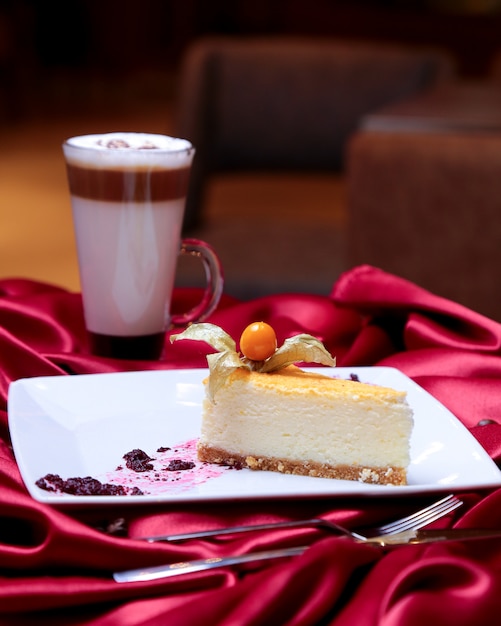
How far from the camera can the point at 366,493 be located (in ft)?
2.44

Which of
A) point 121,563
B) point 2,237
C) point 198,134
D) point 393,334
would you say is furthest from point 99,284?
point 2,237

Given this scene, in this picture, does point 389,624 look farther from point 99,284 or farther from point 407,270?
point 407,270

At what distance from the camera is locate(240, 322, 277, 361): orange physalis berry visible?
0.83 m

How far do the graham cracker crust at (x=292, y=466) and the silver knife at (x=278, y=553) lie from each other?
110 millimetres

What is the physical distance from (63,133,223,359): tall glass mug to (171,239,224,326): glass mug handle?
32mm

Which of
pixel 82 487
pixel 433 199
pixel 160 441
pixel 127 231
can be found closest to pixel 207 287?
pixel 127 231

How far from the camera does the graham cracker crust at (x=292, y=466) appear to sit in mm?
831

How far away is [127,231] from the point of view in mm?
1106

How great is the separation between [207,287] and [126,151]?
8.6 inches

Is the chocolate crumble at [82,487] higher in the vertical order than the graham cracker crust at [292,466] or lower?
higher

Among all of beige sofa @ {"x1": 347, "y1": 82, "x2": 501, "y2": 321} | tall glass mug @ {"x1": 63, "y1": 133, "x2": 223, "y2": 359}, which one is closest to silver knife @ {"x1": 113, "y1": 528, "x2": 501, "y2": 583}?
tall glass mug @ {"x1": 63, "y1": 133, "x2": 223, "y2": 359}

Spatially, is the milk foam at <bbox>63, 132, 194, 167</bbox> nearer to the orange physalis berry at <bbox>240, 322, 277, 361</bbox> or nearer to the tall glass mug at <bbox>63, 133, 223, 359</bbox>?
the tall glass mug at <bbox>63, 133, 223, 359</bbox>

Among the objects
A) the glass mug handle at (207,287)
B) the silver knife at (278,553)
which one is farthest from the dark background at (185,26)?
the silver knife at (278,553)

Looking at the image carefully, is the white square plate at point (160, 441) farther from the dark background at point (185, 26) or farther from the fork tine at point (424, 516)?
the dark background at point (185, 26)
